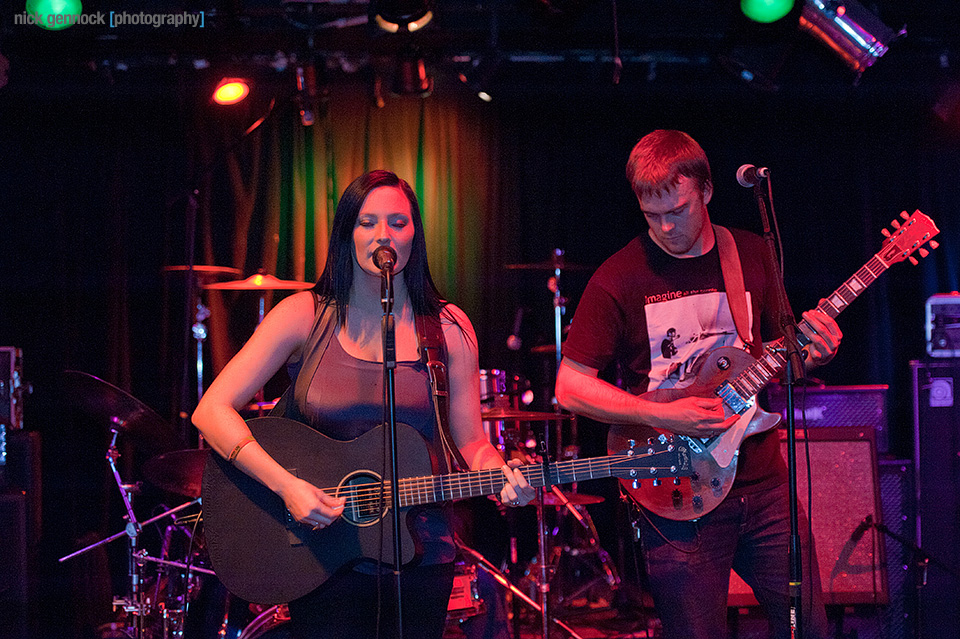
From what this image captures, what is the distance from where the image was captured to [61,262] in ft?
20.7

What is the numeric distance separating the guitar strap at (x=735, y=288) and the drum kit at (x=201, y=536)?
1415 mm

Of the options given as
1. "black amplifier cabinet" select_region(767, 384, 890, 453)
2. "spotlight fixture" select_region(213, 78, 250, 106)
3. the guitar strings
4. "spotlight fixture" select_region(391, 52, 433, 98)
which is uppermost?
"spotlight fixture" select_region(391, 52, 433, 98)

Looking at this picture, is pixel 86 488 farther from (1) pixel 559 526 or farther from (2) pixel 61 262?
(1) pixel 559 526

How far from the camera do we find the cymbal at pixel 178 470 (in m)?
4.53

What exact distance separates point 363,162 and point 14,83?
2.56 m

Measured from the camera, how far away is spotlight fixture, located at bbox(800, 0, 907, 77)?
17.2ft

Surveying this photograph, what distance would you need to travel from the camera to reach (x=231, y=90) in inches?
233

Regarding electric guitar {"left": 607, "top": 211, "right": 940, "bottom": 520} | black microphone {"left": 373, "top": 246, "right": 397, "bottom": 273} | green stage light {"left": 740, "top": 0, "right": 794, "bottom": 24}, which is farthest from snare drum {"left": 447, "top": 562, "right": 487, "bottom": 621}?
green stage light {"left": 740, "top": 0, "right": 794, "bottom": 24}

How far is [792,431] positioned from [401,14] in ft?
12.3

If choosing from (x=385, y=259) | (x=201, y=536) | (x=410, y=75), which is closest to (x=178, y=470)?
(x=201, y=536)

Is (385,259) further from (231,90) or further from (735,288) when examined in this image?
(231,90)

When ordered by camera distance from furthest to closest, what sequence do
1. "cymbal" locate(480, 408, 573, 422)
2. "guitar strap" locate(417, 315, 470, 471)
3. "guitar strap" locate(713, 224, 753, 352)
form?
1. "cymbal" locate(480, 408, 573, 422)
2. "guitar strap" locate(713, 224, 753, 352)
3. "guitar strap" locate(417, 315, 470, 471)

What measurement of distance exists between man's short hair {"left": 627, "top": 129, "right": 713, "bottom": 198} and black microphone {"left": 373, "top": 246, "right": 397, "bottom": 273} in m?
1.08

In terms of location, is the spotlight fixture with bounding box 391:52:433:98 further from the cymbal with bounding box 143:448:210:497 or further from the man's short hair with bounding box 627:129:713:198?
the man's short hair with bounding box 627:129:713:198
